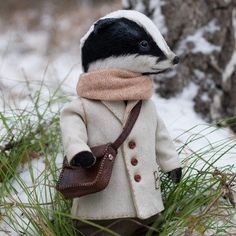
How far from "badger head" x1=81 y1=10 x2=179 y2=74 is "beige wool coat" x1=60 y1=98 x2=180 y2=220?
123mm

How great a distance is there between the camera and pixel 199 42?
2758mm

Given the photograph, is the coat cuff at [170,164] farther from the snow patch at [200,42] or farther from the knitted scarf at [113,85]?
the snow patch at [200,42]

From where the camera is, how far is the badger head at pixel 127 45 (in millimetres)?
1621

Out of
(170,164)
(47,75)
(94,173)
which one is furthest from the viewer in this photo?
(47,75)

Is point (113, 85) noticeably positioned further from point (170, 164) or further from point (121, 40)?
point (170, 164)

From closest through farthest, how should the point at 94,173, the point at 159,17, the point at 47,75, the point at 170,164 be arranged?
the point at 94,173, the point at 170,164, the point at 159,17, the point at 47,75

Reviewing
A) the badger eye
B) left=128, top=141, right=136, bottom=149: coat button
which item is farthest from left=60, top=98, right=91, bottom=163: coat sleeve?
the badger eye

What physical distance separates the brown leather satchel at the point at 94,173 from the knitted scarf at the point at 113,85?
0.28ft

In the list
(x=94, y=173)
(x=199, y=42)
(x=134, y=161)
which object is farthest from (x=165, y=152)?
(x=199, y=42)

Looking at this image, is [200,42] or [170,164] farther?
[200,42]

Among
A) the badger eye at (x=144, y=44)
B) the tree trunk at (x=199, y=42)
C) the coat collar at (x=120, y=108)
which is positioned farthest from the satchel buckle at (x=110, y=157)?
the tree trunk at (x=199, y=42)

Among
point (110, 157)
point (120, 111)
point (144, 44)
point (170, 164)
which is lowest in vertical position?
point (170, 164)

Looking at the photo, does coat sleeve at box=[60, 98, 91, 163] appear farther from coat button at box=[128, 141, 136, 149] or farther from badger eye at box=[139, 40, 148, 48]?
badger eye at box=[139, 40, 148, 48]

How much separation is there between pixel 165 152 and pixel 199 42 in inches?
46.0
